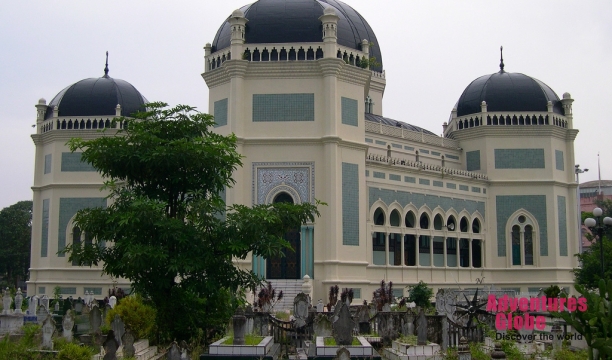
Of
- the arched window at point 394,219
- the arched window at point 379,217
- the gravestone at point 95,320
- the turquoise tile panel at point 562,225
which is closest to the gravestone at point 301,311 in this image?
the gravestone at point 95,320

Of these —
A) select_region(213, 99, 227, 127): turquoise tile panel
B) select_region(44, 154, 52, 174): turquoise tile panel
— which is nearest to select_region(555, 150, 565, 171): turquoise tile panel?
Answer: select_region(213, 99, 227, 127): turquoise tile panel

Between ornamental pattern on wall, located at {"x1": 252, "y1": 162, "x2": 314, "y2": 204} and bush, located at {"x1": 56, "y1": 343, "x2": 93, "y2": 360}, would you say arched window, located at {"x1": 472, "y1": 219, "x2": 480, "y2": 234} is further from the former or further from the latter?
bush, located at {"x1": 56, "y1": 343, "x2": 93, "y2": 360}

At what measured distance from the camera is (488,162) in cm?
3925

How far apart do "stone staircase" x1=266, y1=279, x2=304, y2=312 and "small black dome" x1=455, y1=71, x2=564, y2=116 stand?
56.3 ft

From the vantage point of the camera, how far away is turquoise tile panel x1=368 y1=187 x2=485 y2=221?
32916 millimetres

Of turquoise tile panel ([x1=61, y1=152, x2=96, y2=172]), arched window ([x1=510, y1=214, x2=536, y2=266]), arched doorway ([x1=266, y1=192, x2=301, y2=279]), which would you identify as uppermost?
turquoise tile panel ([x1=61, y1=152, x2=96, y2=172])

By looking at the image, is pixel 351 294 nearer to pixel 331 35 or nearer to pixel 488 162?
pixel 331 35

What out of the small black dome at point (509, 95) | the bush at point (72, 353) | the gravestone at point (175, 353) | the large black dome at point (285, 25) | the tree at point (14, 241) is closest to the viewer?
the gravestone at point (175, 353)

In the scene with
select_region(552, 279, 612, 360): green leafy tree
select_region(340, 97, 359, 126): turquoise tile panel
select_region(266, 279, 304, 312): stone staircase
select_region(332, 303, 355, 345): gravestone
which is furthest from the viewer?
select_region(340, 97, 359, 126): turquoise tile panel

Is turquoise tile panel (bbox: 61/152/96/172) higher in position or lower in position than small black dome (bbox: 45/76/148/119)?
lower

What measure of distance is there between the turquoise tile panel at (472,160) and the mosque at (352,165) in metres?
0.09

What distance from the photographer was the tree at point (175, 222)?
14.7 meters

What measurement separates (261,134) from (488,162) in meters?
15.1

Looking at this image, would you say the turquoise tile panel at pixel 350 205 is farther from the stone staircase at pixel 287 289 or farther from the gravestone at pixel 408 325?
the gravestone at pixel 408 325
